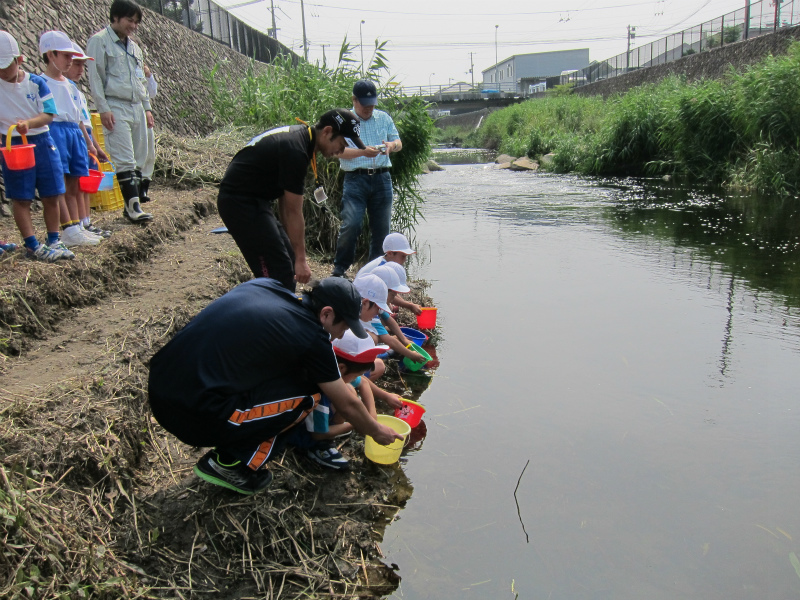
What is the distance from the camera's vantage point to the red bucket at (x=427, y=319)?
16.0 ft

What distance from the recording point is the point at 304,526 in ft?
8.79

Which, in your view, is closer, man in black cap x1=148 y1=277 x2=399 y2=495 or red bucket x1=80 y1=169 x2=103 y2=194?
man in black cap x1=148 y1=277 x2=399 y2=495

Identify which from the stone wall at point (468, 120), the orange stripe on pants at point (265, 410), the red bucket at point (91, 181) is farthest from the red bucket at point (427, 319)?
the stone wall at point (468, 120)

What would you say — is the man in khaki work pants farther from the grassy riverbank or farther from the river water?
the grassy riverbank

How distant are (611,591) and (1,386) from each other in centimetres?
278

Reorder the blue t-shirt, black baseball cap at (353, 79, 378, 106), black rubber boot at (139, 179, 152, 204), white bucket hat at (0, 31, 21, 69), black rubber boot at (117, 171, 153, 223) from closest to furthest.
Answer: the blue t-shirt, white bucket hat at (0, 31, 21, 69), black baseball cap at (353, 79, 378, 106), black rubber boot at (117, 171, 153, 223), black rubber boot at (139, 179, 152, 204)

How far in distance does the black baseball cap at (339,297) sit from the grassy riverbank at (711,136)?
1194 cm

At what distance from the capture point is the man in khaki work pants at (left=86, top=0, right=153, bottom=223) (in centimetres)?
527

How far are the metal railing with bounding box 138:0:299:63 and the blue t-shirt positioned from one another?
11.6 m

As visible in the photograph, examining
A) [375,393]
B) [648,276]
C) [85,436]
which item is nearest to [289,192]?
[375,393]

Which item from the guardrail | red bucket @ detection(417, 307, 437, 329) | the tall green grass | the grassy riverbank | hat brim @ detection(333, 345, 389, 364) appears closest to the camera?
hat brim @ detection(333, 345, 389, 364)

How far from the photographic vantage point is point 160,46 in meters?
13.6

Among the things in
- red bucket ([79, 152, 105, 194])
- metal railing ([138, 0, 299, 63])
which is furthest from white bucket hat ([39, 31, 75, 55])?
metal railing ([138, 0, 299, 63])

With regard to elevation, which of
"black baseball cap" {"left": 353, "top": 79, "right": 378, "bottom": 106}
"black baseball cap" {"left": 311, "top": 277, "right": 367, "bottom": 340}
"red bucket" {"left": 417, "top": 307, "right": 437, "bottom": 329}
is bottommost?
"red bucket" {"left": 417, "top": 307, "right": 437, "bottom": 329}
